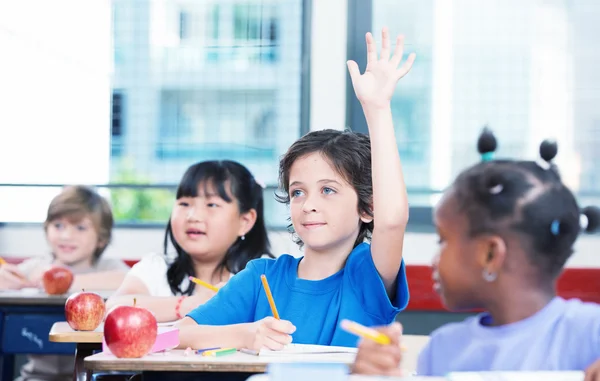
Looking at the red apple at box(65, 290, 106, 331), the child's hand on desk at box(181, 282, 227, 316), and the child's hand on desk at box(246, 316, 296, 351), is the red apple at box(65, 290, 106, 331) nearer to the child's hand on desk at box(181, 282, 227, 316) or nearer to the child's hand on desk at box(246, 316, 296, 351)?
the child's hand on desk at box(181, 282, 227, 316)

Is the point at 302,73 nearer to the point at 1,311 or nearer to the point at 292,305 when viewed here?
the point at 1,311

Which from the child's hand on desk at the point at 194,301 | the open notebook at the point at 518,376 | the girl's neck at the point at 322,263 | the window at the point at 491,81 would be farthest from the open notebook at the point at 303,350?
the window at the point at 491,81

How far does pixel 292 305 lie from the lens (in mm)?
1818

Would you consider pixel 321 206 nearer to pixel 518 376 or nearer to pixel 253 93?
pixel 518 376

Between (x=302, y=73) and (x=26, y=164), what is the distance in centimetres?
148

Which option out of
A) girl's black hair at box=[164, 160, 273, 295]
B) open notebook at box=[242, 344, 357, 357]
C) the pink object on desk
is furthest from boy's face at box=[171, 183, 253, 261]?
open notebook at box=[242, 344, 357, 357]

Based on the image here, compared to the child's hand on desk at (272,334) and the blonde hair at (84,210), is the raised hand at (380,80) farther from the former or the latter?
the blonde hair at (84,210)

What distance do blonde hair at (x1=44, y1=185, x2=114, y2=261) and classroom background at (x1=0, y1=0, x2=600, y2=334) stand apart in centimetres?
46

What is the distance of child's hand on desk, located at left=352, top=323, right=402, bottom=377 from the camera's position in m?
1.05

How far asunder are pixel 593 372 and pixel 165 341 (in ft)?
2.97

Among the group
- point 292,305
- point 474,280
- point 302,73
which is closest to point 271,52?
point 302,73

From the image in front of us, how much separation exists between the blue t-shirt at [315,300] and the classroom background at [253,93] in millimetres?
1945

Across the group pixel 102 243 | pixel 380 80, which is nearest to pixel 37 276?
pixel 102 243

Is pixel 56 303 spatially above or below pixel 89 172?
below
